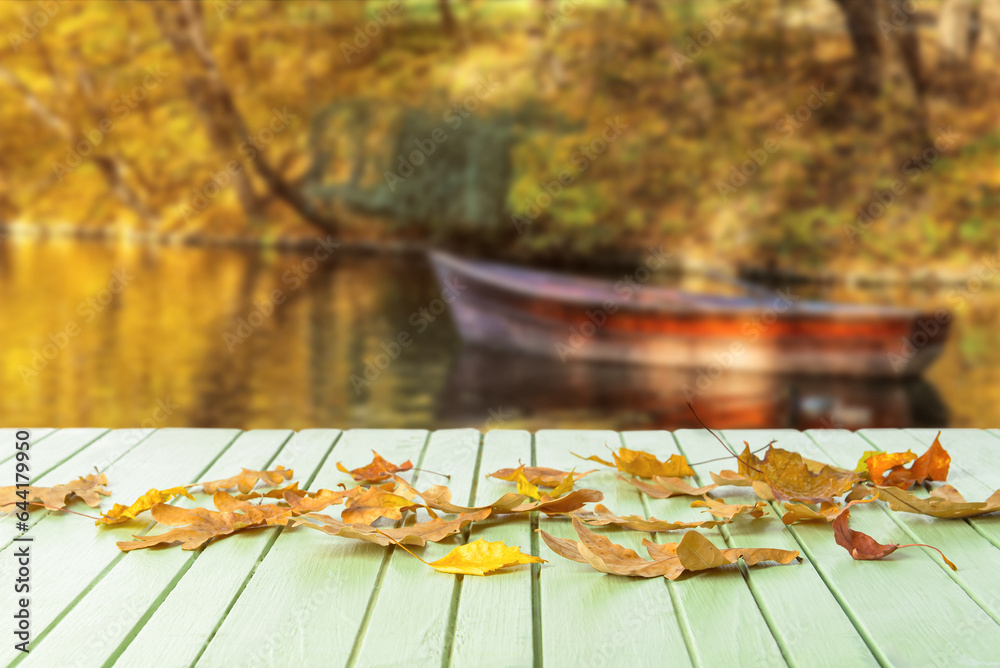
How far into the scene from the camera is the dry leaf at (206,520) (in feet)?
3.40

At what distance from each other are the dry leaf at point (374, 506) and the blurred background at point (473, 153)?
8462 millimetres

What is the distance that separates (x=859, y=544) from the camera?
1.01 meters

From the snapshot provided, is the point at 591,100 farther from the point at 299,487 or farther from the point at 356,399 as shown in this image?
the point at 299,487

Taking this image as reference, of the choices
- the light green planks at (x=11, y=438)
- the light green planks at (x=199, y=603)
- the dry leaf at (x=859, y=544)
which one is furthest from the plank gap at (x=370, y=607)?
the light green planks at (x=11, y=438)

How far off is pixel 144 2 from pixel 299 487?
14861mm

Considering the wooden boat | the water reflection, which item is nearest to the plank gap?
the wooden boat

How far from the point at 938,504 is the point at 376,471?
0.70 metres

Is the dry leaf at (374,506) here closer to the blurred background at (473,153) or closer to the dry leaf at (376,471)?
the dry leaf at (376,471)

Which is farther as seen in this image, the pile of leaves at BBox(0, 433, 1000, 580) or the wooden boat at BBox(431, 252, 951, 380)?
the wooden boat at BBox(431, 252, 951, 380)

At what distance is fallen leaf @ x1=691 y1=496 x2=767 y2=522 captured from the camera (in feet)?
3.63

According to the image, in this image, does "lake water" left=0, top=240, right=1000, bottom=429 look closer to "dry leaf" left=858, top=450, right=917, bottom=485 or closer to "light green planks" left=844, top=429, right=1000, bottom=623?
"light green planks" left=844, top=429, right=1000, bottom=623

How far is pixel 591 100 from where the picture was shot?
1318cm

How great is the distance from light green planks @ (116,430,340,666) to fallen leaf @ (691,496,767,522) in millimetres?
502

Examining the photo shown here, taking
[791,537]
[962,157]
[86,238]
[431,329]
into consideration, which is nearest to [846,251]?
[962,157]
